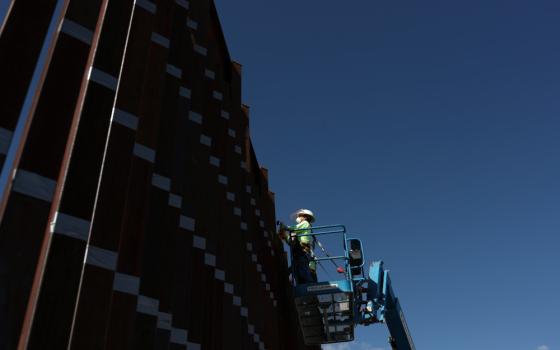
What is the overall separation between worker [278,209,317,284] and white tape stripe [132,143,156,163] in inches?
377

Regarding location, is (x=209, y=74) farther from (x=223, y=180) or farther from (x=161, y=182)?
(x=161, y=182)

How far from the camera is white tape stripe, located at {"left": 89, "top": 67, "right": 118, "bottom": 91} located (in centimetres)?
550

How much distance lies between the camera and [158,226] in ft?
21.1

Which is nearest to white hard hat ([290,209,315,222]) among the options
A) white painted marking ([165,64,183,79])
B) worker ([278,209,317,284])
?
worker ([278,209,317,284])

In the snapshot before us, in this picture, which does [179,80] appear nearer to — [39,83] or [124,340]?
[39,83]

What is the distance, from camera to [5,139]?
4730 millimetres

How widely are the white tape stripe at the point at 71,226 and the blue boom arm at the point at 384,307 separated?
36.5 ft

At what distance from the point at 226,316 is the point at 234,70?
720cm

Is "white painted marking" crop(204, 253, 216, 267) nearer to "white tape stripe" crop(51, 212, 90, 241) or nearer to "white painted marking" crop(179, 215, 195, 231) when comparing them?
"white painted marking" crop(179, 215, 195, 231)

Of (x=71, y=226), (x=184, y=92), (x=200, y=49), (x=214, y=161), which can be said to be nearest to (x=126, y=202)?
(x=71, y=226)

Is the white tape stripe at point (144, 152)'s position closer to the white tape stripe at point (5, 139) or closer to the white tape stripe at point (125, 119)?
the white tape stripe at point (125, 119)

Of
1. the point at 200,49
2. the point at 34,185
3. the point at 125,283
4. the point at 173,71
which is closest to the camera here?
the point at 34,185

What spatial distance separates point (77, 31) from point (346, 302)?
10543mm

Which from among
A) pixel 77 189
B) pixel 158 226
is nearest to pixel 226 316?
pixel 158 226
